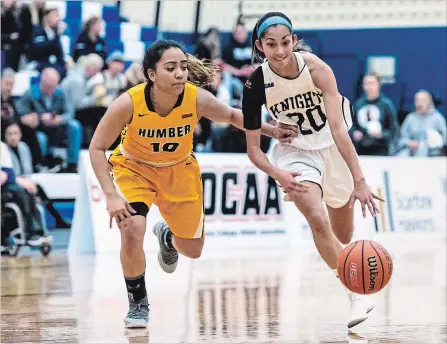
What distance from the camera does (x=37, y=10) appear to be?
17891 millimetres

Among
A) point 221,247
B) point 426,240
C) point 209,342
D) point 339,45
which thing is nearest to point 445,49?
point 339,45

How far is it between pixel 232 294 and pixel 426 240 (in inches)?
318

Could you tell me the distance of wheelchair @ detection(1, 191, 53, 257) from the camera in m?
13.8

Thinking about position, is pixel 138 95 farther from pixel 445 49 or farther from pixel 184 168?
pixel 445 49

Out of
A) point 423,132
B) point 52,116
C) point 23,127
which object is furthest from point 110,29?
point 423,132

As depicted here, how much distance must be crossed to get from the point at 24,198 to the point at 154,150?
6763 mm

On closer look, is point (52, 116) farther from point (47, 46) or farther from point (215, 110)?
point (215, 110)

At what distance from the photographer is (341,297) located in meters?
9.21

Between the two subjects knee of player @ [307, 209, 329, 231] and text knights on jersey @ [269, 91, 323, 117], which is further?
text knights on jersey @ [269, 91, 323, 117]

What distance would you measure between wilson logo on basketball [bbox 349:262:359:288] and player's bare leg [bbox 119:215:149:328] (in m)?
1.34

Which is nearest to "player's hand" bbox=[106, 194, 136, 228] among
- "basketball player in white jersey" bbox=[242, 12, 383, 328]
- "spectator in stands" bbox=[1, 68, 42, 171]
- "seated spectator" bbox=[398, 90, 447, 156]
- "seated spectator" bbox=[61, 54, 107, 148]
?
"basketball player in white jersey" bbox=[242, 12, 383, 328]

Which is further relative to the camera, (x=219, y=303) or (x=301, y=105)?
(x=219, y=303)

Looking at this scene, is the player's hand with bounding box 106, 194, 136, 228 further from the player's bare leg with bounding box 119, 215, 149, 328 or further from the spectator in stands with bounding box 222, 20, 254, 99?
the spectator in stands with bounding box 222, 20, 254, 99

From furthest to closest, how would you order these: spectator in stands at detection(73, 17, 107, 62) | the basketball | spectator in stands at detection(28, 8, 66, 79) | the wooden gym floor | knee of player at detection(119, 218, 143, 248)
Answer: spectator in stands at detection(73, 17, 107, 62) → spectator in stands at detection(28, 8, 66, 79) → knee of player at detection(119, 218, 143, 248) → the basketball → the wooden gym floor
